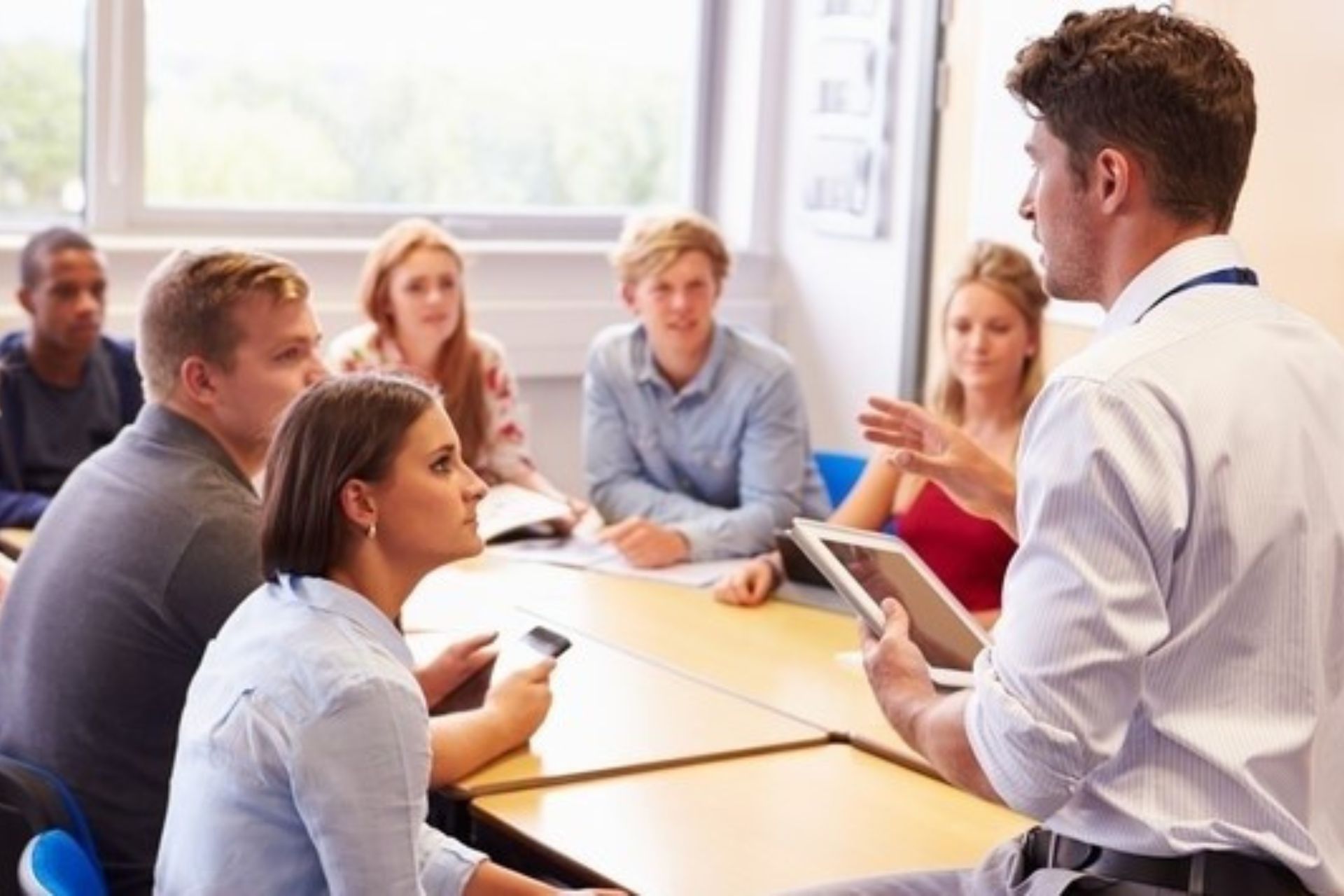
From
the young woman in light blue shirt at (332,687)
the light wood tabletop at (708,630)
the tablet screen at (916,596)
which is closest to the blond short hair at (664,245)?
the light wood tabletop at (708,630)

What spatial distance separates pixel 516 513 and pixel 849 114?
209 centimetres

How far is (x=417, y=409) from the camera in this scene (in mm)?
2232

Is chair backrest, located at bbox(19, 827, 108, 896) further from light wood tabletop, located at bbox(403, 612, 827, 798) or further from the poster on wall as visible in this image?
the poster on wall

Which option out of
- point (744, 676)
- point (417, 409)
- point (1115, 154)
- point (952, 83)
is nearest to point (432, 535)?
point (417, 409)

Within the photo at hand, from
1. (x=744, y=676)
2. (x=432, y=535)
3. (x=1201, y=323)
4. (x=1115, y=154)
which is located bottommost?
(x=744, y=676)

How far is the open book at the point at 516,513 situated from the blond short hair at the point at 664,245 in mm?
590

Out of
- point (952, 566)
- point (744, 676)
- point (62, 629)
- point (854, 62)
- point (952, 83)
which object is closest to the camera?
point (62, 629)

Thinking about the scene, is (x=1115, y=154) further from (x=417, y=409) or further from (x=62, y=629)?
(x=62, y=629)

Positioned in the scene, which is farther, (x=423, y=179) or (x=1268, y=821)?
(x=423, y=179)

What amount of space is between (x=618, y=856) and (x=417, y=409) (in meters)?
0.57

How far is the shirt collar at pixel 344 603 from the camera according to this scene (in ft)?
6.97

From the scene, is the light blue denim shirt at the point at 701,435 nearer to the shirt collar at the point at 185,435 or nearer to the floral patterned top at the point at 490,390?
the floral patterned top at the point at 490,390

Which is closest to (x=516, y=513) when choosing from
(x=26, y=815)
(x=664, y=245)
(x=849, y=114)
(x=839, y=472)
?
(x=664, y=245)

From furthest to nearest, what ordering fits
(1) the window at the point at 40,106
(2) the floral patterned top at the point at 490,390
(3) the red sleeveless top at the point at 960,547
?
1. (1) the window at the point at 40,106
2. (2) the floral patterned top at the point at 490,390
3. (3) the red sleeveless top at the point at 960,547
